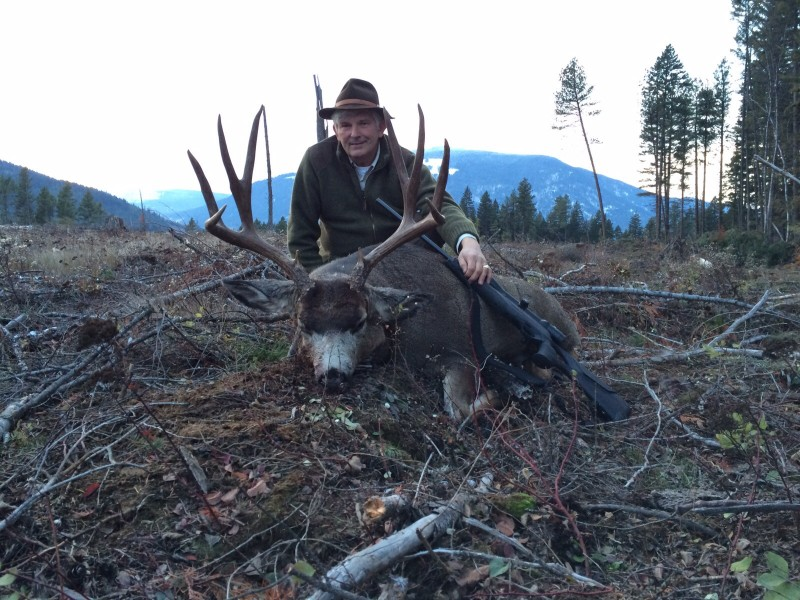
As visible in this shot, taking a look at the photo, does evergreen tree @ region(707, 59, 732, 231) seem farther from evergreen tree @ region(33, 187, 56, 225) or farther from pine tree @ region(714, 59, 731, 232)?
evergreen tree @ region(33, 187, 56, 225)

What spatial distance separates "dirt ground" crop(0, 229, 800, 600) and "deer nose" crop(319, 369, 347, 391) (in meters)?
0.05

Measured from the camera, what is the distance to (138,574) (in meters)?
2.17

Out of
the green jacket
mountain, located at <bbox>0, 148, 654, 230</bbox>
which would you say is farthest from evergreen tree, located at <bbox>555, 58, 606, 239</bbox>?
mountain, located at <bbox>0, 148, 654, 230</bbox>

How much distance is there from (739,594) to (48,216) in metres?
59.5

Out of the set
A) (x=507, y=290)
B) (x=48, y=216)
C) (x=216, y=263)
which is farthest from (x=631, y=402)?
(x=48, y=216)

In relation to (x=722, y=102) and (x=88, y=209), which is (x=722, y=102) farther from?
(x=88, y=209)

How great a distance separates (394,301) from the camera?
14.0 feet

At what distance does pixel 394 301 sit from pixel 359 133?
1.60 metres

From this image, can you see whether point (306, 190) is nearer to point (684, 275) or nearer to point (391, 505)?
point (391, 505)

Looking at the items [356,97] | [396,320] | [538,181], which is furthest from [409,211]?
[538,181]

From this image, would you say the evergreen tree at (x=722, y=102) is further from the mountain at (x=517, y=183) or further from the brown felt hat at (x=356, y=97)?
the mountain at (x=517, y=183)

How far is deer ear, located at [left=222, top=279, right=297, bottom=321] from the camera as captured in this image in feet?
13.6

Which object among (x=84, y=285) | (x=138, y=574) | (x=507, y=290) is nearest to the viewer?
(x=138, y=574)

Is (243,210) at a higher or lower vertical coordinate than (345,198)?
lower
